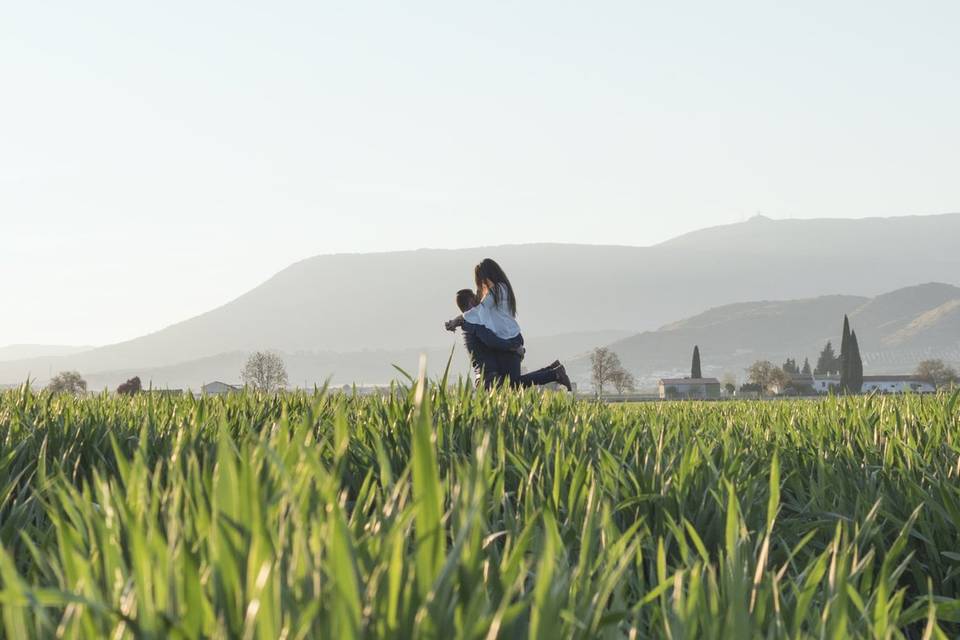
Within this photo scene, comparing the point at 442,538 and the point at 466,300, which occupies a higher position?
the point at 466,300

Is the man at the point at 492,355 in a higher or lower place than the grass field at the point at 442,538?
higher

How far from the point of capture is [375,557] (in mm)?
1685

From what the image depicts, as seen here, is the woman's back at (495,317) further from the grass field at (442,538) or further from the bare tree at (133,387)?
the grass field at (442,538)

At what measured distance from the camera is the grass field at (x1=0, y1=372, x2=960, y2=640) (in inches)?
52.6

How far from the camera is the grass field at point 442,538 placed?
4.39ft

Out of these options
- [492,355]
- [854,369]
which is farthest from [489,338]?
[854,369]

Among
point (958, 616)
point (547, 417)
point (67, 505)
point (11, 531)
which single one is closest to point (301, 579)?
point (67, 505)

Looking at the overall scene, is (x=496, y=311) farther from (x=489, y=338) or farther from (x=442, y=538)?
(x=442, y=538)

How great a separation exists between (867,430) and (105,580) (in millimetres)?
4877

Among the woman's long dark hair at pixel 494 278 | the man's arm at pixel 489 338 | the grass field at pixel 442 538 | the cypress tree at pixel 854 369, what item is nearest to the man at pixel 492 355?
the man's arm at pixel 489 338

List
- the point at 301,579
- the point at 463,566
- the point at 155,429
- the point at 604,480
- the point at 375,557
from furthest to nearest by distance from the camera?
the point at 155,429
the point at 604,480
the point at 375,557
the point at 463,566
the point at 301,579

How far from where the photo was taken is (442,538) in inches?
55.7

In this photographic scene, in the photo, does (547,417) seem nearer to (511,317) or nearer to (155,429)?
(155,429)

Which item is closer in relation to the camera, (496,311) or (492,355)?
(496,311)
